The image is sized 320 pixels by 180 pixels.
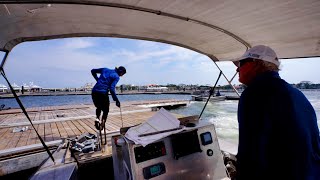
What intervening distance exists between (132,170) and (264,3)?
2.28m

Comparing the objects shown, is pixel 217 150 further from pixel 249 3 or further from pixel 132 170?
pixel 249 3

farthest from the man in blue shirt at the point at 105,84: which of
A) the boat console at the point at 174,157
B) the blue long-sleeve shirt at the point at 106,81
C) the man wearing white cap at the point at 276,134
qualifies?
the man wearing white cap at the point at 276,134

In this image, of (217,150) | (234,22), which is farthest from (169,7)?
(217,150)

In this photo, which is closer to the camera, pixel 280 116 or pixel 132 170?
pixel 280 116

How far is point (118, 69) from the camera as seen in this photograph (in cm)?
580

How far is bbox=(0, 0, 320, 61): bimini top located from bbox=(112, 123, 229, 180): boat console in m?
1.50

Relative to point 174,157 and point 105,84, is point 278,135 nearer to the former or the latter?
point 174,157

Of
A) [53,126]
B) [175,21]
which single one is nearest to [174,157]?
[175,21]

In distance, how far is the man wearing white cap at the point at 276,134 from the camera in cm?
125

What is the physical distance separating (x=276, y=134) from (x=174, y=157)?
1.13m

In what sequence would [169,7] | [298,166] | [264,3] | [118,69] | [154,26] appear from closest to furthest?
[298,166]
[264,3]
[169,7]
[154,26]
[118,69]

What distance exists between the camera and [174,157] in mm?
2129

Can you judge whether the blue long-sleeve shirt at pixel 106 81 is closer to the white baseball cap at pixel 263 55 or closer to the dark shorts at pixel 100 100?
the dark shorts at pixel 100 100

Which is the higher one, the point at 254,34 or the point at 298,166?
the point at 254,34
